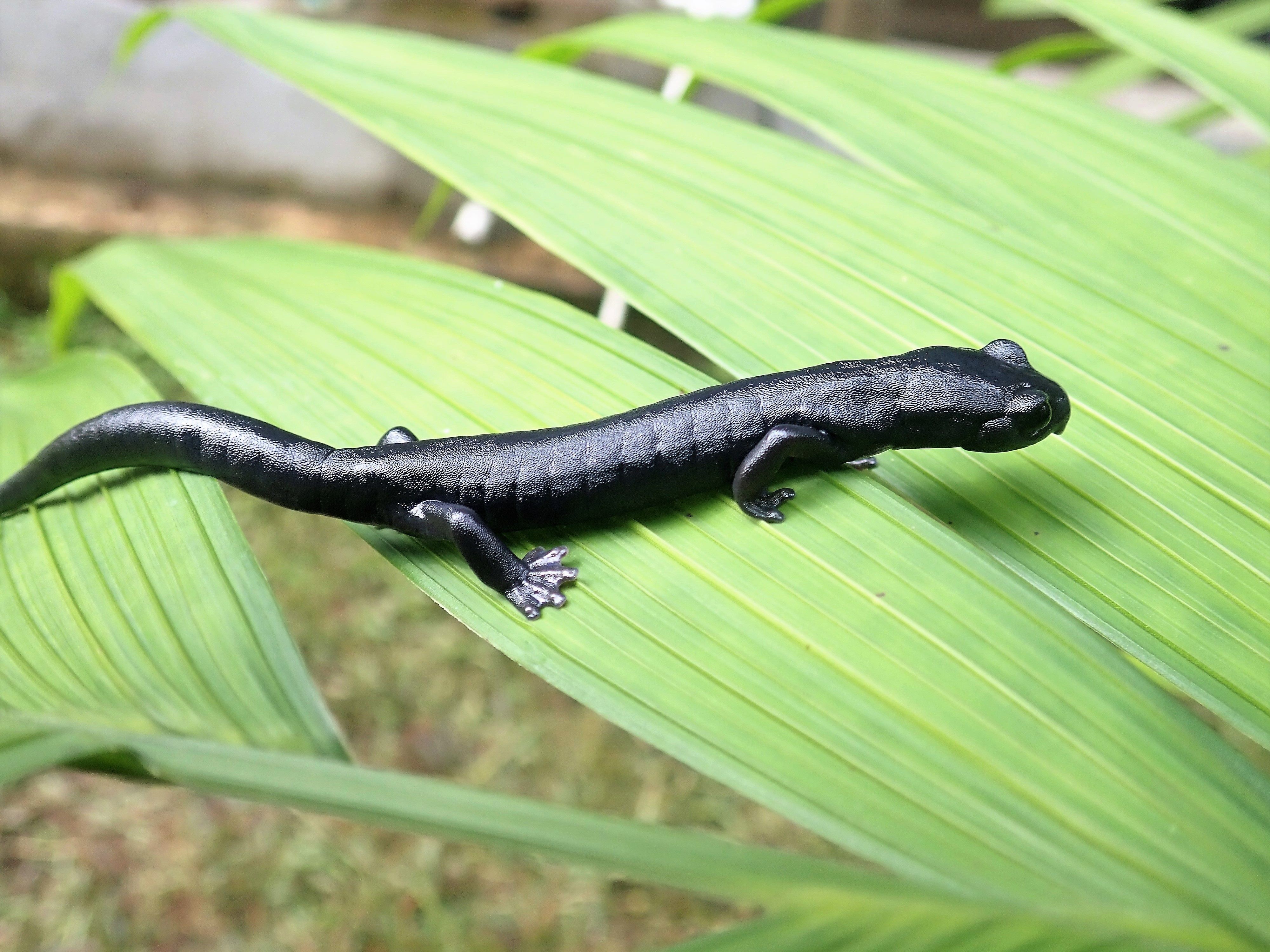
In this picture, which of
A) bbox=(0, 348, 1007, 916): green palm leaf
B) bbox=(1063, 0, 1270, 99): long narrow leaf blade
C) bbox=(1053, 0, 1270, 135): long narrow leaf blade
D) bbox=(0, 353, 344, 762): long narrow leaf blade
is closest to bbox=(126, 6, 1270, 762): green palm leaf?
bbox=(1053, 0, 1270, 135): long narrow leaf blade

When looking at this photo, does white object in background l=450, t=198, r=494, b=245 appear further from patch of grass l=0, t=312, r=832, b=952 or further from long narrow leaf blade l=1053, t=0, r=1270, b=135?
long narrow leaf blade l=1053, t=0, r=1270, b=135

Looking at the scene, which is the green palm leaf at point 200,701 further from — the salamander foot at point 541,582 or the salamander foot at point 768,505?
the salamander foot at point 768,505

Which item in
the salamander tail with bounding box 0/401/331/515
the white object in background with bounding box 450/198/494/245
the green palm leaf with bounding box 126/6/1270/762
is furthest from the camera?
the white object in background with bounding box 450/198/494/245

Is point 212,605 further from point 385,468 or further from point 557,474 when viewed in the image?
point 557,474

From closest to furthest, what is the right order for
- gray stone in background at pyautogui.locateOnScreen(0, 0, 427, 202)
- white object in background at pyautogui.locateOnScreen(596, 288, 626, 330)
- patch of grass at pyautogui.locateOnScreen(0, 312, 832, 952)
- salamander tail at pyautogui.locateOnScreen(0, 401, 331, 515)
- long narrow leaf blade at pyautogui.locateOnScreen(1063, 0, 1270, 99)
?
salamander tail at pyautogui.locateOnScreen(0, 401, 331, 515)
white object in background at pyautogui.locateOnScreen(596, 288, 626, 330)
patch of grass at pyautogui.locateOnScreen(0, 312, 832, 952)
long narrow leaf blade at pyautogui.locateOnScreen(1063, 0, 1270, 99)
gray stone in background at pyautogui.locateOnScreen(0, 0, 427, 202)

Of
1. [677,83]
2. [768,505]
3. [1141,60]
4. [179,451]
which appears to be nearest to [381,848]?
[179,451]

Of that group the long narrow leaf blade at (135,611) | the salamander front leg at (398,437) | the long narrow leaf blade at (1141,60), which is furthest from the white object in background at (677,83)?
the long narrow leaf blade at (135,611)

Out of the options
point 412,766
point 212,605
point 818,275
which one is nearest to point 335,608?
point 412,766
